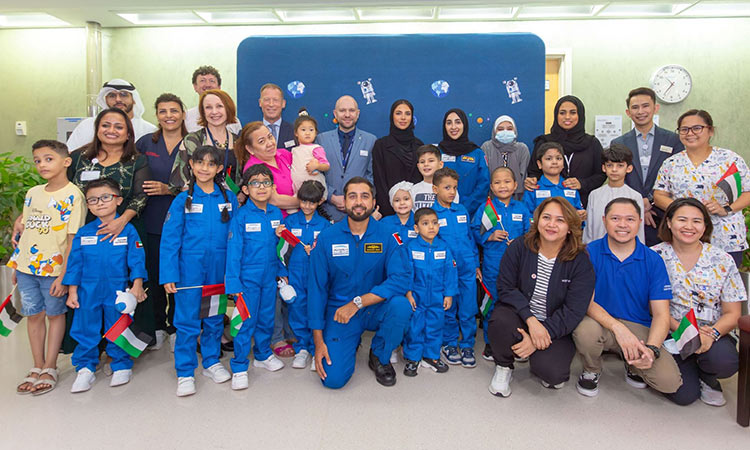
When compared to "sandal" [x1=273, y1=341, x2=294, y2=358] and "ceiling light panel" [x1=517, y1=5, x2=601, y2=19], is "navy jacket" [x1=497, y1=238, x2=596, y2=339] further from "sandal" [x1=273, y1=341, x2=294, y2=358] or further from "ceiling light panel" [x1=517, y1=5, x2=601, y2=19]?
"ceiling light panel" [x1=517, y1=5, x2=601, y2=19]

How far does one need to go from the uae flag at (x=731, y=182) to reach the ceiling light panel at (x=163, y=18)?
6319 mm

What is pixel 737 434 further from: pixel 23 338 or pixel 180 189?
pixel 23 338

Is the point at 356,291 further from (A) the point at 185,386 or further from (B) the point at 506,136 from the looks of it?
(B) the point at 506,136

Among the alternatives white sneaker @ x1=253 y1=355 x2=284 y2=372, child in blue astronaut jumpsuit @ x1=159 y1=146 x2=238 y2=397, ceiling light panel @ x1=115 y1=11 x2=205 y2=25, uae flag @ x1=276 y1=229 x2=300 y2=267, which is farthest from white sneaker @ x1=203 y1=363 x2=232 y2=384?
ceiling light panel @ x1=115 y1=11 x2=205 y2=25

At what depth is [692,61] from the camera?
6.13 m

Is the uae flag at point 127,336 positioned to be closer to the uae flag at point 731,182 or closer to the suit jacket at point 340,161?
the suit jacket at point 340,161

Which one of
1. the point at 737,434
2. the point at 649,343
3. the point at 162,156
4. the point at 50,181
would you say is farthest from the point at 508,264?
the point at 50,181

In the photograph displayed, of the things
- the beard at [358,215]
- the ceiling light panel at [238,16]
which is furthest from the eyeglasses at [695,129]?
the ceiling light panel at [238,16]

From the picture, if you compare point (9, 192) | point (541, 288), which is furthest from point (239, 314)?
point (9, 192)

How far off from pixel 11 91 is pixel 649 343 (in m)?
8.71

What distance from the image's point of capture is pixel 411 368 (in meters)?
2.89

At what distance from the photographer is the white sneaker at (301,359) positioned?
2993mm

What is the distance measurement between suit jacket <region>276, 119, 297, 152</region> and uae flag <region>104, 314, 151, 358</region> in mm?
1761

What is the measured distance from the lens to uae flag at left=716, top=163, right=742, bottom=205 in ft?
9.92
